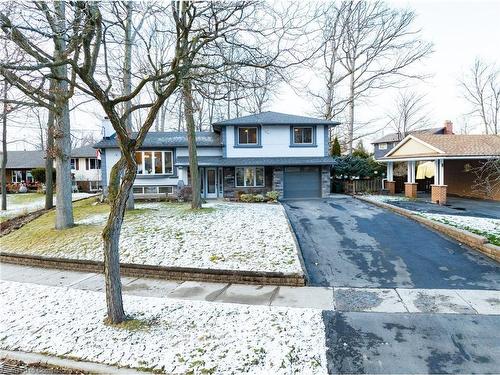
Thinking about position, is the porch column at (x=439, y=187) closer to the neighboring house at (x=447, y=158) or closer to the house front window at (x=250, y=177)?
the neighboring house at (x=447, y=158)

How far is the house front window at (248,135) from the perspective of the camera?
810 inches

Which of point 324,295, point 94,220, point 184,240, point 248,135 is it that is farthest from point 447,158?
point 94,220

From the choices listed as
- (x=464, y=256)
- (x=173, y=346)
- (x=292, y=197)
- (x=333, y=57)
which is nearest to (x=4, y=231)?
(x=173, y=346)

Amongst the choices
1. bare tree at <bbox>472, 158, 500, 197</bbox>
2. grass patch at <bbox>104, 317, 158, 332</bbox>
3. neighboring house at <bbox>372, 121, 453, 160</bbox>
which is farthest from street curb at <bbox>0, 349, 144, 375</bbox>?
neighboring house at <bbox>372, 121, 453, 160</bbox>

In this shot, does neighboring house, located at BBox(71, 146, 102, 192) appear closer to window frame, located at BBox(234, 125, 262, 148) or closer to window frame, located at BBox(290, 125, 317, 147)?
window frame, located at BBox(234, 125, 262, 148)

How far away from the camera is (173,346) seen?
14.7 feet

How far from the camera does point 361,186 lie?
2272 cm

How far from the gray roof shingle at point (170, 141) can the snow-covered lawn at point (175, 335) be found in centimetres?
1502

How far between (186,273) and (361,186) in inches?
708

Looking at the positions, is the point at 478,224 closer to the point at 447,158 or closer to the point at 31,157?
the point at 447,158

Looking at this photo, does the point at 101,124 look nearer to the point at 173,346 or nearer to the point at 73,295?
the point at 73,295

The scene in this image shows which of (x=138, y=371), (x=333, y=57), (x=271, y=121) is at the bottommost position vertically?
(x=138, y=371)

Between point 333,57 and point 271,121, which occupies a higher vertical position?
point 333,57

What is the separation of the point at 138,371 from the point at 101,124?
65.9ft
